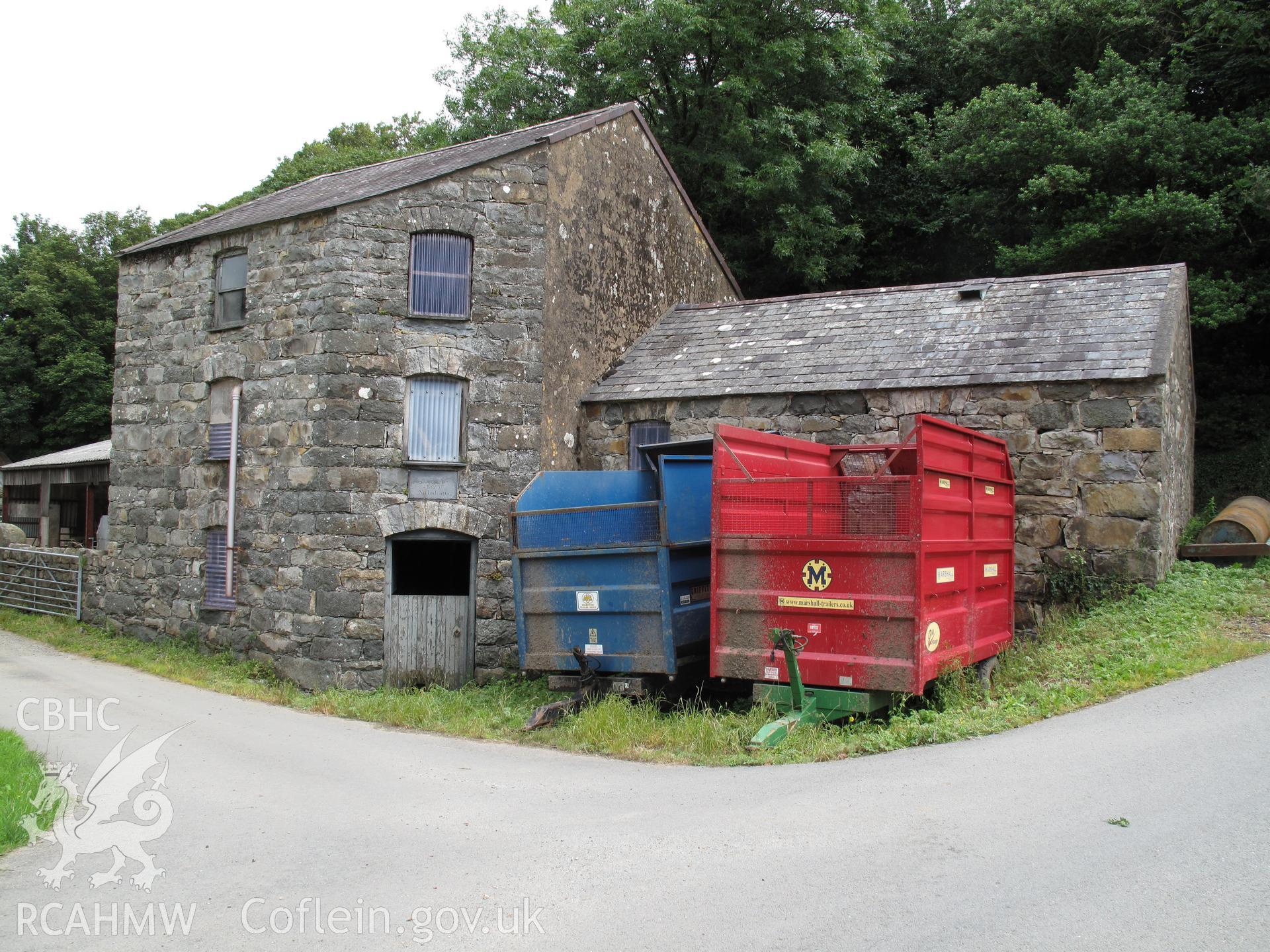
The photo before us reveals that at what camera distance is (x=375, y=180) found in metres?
16.4

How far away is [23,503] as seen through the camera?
27.7 meters

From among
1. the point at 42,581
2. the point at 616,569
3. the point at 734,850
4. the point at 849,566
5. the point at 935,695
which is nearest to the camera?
the point at 734,850

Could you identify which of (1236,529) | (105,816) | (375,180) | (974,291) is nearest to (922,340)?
(974,291)

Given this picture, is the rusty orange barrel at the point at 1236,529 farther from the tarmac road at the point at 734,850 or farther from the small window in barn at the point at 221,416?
the small window in barn at the point at 221,416

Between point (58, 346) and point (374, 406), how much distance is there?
32181 mm

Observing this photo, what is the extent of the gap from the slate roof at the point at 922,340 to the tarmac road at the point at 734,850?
5.26m

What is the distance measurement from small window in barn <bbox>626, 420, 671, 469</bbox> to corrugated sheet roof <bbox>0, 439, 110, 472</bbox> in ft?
46.6

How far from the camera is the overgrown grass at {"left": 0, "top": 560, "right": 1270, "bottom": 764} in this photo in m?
8.49

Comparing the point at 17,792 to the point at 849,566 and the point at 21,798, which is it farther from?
the point at 849,566

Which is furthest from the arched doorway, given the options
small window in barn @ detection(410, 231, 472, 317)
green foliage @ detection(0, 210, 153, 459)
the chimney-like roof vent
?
green foliage @ detection(0, 210, 153, 459)

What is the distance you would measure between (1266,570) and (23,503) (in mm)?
29642

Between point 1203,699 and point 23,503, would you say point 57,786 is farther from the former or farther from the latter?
point 23,503

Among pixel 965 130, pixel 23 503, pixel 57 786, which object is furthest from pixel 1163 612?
pixel 23 503

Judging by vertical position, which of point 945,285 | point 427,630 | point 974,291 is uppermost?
point 945,285
